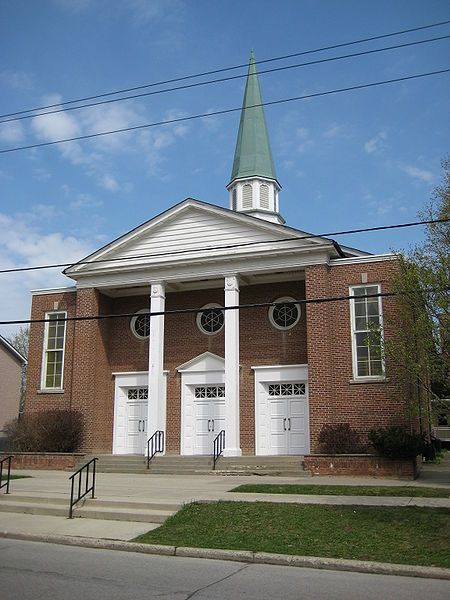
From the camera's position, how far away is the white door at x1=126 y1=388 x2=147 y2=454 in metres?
25.3

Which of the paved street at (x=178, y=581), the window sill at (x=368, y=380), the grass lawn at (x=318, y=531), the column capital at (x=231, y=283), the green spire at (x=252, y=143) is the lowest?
the paved street at (x=178, y=581)

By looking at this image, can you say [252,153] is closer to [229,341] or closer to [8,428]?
[229,341]

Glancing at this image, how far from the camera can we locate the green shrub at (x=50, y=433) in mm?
23562

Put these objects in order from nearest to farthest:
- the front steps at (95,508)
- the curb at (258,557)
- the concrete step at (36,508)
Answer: the curb at (258,557), the front steps at (95,508), the concrete step at (36,508)

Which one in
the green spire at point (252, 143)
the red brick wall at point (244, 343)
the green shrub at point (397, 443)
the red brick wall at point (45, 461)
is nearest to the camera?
Result: the green shrub at point (397, 443)

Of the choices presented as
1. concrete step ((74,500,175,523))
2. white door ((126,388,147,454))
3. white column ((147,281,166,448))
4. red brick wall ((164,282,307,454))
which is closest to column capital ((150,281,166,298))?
white column ((147,281,166,448))

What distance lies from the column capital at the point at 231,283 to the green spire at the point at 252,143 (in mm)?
9508

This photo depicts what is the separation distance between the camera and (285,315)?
24.4m

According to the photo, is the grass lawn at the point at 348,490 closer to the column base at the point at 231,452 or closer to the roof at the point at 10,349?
the column base at the point at 231,452

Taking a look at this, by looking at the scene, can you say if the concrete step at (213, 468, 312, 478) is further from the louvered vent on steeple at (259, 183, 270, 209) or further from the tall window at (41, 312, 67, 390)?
the louvered vent on steeple at (259, 183, 270, 209)

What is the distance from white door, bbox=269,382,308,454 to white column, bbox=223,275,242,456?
1.81 m

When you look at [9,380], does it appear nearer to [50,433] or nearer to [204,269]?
[50,433]

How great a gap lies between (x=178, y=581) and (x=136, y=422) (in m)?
17.7

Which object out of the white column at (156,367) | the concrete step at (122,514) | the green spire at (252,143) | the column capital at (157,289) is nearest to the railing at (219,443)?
the white column at (156,367)
